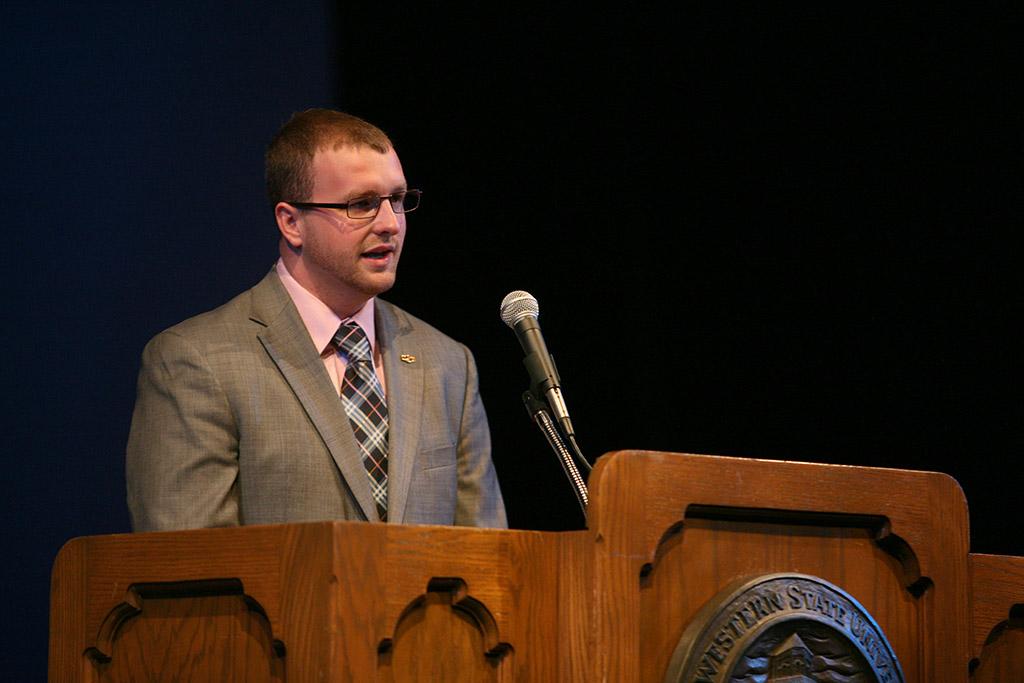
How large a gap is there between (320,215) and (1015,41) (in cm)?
188

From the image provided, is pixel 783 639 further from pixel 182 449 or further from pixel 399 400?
pixel 182 449

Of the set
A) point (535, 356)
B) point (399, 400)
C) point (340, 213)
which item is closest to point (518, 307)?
point (535, 356)

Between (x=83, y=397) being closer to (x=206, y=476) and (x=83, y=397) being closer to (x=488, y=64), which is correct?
(x=206, y=476)

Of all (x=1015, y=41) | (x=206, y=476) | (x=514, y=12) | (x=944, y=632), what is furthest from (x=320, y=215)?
(x=1015, y=41)

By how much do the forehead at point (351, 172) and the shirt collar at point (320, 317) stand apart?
7.0 inches

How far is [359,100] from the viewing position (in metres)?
3.84

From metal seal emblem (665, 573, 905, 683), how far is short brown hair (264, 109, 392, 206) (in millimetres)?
1220

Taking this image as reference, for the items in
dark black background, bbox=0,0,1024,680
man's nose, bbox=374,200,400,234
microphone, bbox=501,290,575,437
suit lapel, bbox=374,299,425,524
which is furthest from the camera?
dark black background, bbox=0,0,1024,680

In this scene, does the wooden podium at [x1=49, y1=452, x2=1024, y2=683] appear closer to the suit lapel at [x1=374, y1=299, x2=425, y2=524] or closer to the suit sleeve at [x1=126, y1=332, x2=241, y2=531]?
the suit sleeve at [x1=126, y1=332, x2=241, y2=531]

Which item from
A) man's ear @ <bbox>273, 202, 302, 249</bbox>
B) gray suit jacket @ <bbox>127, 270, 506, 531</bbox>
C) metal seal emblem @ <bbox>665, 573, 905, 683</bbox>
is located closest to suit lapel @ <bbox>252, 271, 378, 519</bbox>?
gray suit jacket @ <bbox>127, 270, 506, 531</bbox>

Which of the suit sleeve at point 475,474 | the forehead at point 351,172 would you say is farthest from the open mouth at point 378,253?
the suit sleeve at point 475,474

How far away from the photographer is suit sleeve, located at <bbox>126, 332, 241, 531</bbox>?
2.23m

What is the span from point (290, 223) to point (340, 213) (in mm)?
117

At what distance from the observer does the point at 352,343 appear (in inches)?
98.8
